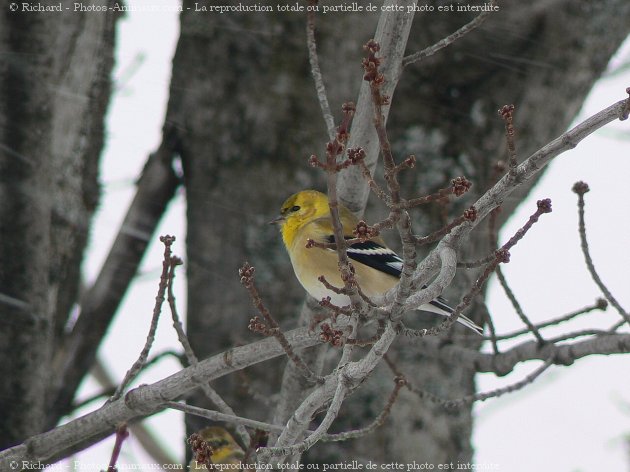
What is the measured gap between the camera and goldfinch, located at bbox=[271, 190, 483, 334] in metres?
4.38

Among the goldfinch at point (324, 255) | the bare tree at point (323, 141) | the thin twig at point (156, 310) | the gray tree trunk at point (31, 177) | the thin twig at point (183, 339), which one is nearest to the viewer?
the thin twig at point (156, 310)

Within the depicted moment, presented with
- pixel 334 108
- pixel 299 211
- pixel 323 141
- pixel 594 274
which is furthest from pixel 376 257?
pixel 594 274

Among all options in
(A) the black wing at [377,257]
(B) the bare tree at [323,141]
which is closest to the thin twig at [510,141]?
(A) the black wing at [377,257]

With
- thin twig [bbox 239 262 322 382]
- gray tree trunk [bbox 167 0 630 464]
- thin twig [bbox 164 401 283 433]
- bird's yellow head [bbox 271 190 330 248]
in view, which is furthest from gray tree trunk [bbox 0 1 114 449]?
thin twig [bbox 239 262 322 382]

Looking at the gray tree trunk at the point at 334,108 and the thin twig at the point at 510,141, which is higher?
the gray tree trunk at the point at 334,108

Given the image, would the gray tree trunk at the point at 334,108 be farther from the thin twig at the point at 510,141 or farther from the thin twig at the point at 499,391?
the thin twig at the point at 510,141

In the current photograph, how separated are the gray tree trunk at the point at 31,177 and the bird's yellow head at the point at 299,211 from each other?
1.28 metres

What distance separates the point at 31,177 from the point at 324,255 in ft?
5.22

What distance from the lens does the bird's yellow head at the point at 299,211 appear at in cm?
481

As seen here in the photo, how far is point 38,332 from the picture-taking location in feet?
14.0

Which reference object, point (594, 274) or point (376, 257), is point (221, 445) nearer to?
point (376, 257)

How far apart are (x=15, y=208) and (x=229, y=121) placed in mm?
1482

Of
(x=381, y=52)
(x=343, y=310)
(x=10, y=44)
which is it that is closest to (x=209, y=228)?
(x=10, y=44)

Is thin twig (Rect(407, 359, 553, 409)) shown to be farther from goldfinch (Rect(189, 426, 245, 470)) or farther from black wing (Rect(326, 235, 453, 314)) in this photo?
goldfinch (Rect(189, 426, 245, 470))
